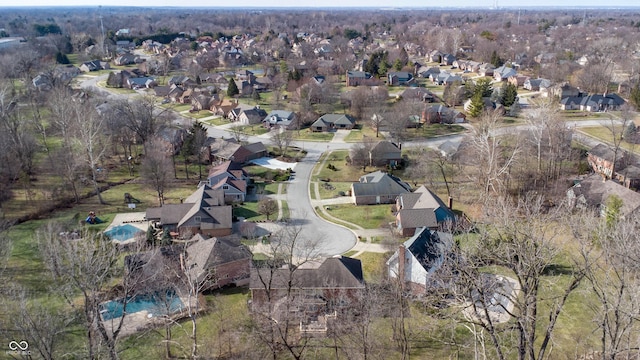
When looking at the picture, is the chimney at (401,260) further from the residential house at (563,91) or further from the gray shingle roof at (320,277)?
the residential house at (563,91)

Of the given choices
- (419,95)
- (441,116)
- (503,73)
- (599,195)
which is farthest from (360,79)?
(599,195)

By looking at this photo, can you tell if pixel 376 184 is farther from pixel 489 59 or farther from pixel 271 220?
pixel 489 59

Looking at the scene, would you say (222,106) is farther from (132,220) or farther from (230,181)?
(132,220)

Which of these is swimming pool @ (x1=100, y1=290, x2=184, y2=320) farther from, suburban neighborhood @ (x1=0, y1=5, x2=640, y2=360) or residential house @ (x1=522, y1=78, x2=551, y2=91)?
residential house @ (x1=522, y1=78, x2=551, y2=91)

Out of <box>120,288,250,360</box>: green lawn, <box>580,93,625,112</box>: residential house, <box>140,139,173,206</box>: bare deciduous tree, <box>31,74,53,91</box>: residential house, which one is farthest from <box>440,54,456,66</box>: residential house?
<box>120,288,250,360</box>: green lawn

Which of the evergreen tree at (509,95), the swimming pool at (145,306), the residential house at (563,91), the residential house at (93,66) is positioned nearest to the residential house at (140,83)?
the residential house at (93,66)
